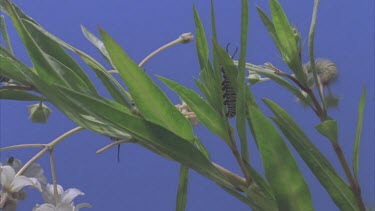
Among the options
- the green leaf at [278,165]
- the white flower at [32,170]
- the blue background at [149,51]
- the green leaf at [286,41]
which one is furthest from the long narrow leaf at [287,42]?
the blue background at [149,51]

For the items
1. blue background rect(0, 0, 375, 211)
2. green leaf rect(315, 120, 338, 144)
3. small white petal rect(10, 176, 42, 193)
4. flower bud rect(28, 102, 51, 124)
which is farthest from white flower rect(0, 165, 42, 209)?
blue background rect(0, 0, 375, 211)

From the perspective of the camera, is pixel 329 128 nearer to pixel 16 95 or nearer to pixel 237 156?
pixel 237 156

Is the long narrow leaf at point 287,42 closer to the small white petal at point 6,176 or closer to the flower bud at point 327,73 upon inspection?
the flower bud at point 327,73

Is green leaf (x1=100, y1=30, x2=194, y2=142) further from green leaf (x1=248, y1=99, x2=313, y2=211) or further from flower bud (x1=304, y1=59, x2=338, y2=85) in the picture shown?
flower bud (x1=304, y1=59, x2=338, y2=85)

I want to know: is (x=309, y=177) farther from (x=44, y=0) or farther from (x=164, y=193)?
(x=44, y=0)

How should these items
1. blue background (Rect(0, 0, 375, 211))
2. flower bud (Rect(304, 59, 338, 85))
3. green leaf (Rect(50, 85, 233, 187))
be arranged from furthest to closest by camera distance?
blue background (Rect(0, 0, 375, 211)) → flower bud (Rect(304, 59, 338, 85)) → green leaf (Rect(50, 85, 233, 187))

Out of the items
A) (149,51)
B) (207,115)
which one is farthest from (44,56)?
(149,51)

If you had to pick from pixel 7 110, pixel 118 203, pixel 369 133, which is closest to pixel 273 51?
pixel 369 133
